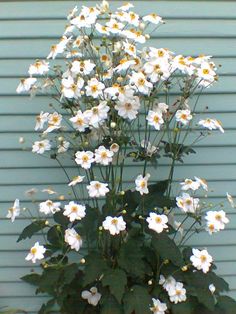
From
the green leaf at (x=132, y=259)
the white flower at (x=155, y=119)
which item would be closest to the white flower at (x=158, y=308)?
the green leaf at (x=132, y=259)

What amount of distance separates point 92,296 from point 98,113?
1.01 meters

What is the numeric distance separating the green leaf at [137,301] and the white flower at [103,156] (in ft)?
2.24

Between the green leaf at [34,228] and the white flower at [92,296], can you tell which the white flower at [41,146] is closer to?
the green leaf at [34,228]

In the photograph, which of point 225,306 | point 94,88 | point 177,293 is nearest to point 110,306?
point 177,293

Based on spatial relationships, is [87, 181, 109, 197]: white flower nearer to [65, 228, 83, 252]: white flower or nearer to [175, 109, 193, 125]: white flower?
[65, 228, 83, 252]: white flower

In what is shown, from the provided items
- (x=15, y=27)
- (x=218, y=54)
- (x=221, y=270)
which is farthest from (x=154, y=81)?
(x=221, y=270)

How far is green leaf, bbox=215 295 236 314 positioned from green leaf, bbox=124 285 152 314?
1.72ft

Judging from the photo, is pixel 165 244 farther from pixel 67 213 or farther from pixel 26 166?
pixel 26 166

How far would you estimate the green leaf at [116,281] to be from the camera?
286 centimetres

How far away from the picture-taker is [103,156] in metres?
2.99

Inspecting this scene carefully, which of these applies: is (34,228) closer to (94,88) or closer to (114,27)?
(94,88)

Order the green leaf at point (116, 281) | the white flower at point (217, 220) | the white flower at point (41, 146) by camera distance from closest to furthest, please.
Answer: the green leaf at point (116, 281)
the white flower at point (217, 220)
the white flower at point (41, 146)

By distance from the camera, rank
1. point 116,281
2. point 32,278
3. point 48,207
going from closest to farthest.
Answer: point 116,281 → point 48,207 → point 32,278

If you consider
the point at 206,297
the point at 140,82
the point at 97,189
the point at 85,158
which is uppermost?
the point at 140,82
